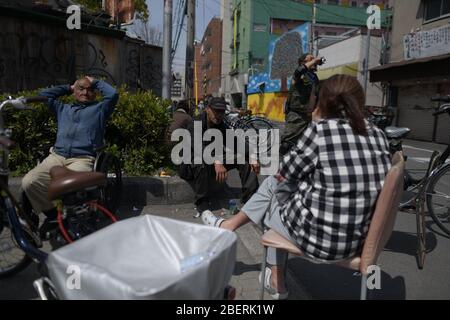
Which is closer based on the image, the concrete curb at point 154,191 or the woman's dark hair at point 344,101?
the woman's dark hair at point 344,101

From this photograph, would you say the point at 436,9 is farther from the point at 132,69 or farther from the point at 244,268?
the point at 244,268

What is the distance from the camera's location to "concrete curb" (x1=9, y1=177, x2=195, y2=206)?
492 centimetres

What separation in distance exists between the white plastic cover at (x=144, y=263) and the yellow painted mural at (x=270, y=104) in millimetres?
27276

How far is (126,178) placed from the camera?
4988 millimetres

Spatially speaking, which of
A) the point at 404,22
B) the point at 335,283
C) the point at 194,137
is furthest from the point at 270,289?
the point at 404,22

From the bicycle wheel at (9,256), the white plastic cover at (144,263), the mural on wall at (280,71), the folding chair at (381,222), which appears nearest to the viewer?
the white plastic cover at (144,263)

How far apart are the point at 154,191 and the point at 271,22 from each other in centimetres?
4318

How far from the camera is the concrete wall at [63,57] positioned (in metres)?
7.55

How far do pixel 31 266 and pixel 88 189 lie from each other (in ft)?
3.45

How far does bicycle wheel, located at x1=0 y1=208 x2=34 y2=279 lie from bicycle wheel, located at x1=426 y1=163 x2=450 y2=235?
3.73 meters

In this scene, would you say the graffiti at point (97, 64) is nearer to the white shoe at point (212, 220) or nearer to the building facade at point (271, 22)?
the white shoe at point (212, 220)

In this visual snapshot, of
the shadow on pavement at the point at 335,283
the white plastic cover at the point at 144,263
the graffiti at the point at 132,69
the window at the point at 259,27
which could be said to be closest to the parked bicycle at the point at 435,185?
the shadow on pavement at the point at 335,283

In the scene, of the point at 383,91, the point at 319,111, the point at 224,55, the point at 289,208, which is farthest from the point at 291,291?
the point at 224,55
